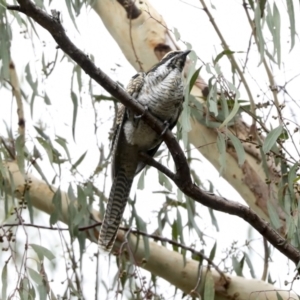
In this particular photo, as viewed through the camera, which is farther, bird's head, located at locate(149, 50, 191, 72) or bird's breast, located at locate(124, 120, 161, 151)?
bird's head, located at locate(149, 50, 191, 72)

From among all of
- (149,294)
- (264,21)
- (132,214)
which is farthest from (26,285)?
(264,21)

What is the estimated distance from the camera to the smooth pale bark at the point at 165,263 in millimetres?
3346

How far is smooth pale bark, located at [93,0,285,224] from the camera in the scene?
3.55 metres

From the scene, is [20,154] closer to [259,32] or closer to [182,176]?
[182,176]

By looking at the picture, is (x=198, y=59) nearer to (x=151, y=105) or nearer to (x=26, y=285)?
(x=151, y=105)

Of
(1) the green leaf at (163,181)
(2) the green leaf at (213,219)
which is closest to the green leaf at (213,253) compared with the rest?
(2) the green leaf at (213,219)

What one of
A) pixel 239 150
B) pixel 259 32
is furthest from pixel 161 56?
pixel 239 150

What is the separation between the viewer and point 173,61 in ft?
10.9

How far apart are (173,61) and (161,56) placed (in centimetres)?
55

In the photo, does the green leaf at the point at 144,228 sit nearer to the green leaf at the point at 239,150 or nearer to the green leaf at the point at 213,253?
the green leaf at the point at 213,253

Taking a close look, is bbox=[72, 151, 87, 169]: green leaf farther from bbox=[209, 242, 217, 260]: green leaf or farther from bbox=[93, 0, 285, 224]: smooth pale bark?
bbox=[209, 242, 217, 260]: green leaf

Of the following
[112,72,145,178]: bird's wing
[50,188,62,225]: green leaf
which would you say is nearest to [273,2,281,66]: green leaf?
[112,72,145,178]: bird's wing

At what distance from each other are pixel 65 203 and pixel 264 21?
1433 mm

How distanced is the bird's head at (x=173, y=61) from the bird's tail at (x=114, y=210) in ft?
1.68
